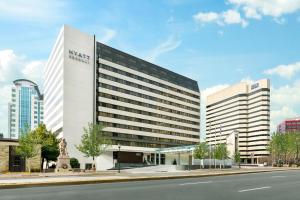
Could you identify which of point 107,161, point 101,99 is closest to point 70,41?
point 101,99

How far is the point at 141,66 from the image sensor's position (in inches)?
4518

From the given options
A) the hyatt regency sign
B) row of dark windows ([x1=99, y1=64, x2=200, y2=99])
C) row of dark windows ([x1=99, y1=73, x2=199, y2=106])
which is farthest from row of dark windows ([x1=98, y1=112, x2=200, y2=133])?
the hyatt regency sign

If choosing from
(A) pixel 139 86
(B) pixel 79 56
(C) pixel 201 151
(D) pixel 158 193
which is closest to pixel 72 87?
(B) pixel 79 56

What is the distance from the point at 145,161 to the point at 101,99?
26.3 metres

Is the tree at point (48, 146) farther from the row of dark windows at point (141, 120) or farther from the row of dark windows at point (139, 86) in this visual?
the row of dark windows at point (139, 86)

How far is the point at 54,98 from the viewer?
100250 millimetres

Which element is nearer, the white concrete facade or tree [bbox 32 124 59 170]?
tree [bbox 32 124 59 170]

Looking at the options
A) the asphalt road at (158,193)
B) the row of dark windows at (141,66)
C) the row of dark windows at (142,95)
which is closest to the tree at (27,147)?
the asphalt road at (158,193)

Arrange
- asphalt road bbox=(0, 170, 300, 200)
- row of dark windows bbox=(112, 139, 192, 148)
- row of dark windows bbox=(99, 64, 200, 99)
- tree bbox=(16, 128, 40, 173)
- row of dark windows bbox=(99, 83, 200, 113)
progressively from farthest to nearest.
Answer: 1. row of dark windows bbox=(99, 64, 200, 99)
2. row of dark windows bbox=(112, 139, 192, 148)
3. row of dark windows bbox=(99, 83, 200, 113)
4. tree bbox=(16, 128, 40, 173)
5. asphalt road bbox=(0, 170, 300, 200)

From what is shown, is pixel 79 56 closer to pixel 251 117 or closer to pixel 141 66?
pixel 141 66

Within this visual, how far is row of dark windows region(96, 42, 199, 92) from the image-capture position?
10194cm

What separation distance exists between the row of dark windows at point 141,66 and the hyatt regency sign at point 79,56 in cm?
438

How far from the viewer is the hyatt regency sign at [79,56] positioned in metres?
92.1

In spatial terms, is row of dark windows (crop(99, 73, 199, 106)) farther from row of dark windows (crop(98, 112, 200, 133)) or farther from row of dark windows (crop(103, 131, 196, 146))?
row of dark windows (crop(103, 131, 196, 146))
